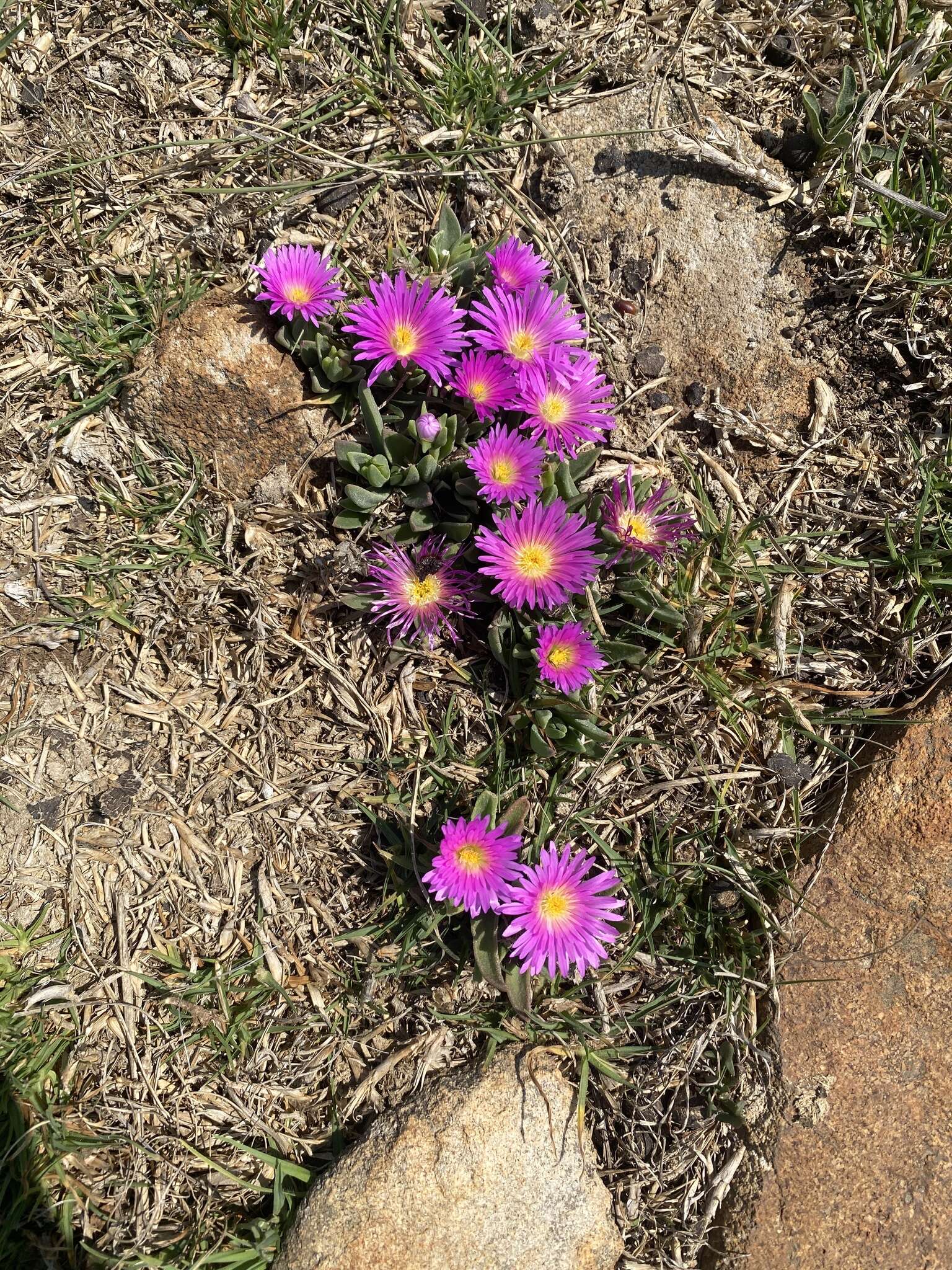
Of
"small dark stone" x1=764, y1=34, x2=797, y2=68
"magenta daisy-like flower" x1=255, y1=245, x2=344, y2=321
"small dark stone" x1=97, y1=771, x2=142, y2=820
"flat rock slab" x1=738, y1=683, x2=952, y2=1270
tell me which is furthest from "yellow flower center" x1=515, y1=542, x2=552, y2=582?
"small dark stone" x1=764, y1=34, x2=797, y2=68

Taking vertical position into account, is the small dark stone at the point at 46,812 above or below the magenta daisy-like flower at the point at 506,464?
below

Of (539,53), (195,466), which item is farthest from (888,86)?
(195,466)

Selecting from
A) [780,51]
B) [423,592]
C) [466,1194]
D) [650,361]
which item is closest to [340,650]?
[423,592]

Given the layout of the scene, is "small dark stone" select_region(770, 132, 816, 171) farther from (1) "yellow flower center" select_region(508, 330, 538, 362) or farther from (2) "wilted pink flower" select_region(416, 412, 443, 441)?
(2) "wilted pink flower" select_region(416, 412, 443, 441)

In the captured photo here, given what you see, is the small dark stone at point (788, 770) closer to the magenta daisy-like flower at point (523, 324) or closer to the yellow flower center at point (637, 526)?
the yellow flower center at point (637, 526)

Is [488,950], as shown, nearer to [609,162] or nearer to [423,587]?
[423,587]

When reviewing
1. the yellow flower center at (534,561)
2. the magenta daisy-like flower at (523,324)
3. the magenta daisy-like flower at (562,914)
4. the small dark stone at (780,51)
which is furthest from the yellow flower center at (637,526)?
the small dark stone at (780,51)
